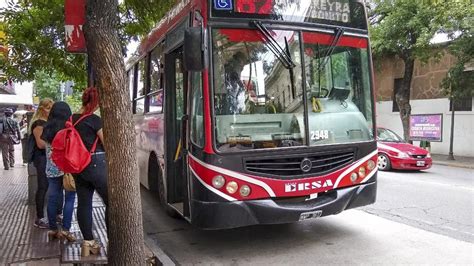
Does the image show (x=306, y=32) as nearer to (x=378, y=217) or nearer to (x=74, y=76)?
(x=378, y=217)

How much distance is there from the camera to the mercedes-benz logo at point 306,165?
507 centimetres

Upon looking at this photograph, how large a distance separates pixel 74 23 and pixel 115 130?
8.27 ft

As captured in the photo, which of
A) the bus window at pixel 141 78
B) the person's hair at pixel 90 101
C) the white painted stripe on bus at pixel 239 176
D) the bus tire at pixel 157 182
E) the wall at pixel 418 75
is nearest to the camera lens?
the person's hair at pixel 90 101

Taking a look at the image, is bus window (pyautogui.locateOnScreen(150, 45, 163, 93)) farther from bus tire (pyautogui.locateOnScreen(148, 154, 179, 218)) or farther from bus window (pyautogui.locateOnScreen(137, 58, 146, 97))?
bus tire (pyautogui.locateOnScreen(148, 154, 179, 218))

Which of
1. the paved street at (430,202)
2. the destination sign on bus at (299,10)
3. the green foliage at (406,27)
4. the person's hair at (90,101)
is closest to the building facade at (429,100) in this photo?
the green foliage at (406,27)

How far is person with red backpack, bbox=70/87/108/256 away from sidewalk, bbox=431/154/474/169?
45.5 ft

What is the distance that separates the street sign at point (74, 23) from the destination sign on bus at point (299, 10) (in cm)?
172

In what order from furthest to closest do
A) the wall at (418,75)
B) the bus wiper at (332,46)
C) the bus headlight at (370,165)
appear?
the wall at (418,75), the bus headlight at (370,165), the bus wiper at (332,46)

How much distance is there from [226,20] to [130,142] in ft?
5.90

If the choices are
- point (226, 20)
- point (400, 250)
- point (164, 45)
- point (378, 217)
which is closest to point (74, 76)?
point (164, 45)

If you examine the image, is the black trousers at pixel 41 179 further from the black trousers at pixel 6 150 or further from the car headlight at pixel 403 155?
the car headlight at pixel 403 155

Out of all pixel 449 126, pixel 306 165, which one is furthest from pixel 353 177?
pixel 449 126

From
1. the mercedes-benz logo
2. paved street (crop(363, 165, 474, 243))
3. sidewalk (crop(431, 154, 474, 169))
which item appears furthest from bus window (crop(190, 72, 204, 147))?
sidewalk (crop(431, 154, 474, 169))

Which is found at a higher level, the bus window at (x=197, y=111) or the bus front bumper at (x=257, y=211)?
the bus window at (x=197, y=111)
